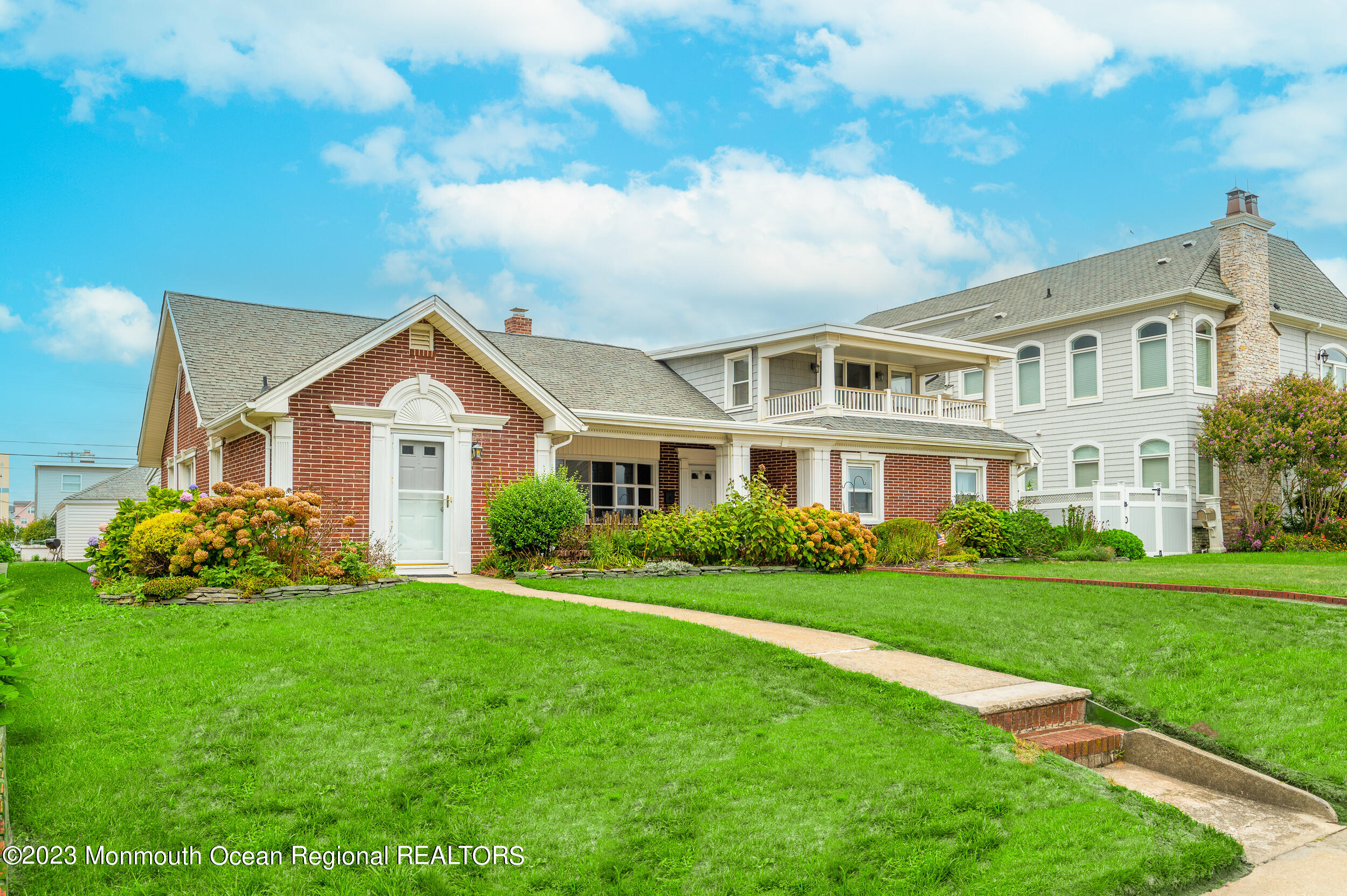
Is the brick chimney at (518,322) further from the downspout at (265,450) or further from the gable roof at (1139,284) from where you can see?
the gable roof at (1139,284)

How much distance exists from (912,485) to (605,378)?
298 inches

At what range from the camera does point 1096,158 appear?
2172 cm

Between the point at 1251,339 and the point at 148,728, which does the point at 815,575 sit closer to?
the point at 148,728

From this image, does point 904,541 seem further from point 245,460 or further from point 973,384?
point 973,384

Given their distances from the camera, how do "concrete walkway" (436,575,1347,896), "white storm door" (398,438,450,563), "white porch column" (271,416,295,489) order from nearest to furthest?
1. "concrete walkway" (436,575,1347,896)
2. "white porch column" (271,416,295,489)
3. "white storm door" (398,438,450,563)

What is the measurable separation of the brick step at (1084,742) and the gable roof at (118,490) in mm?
43046

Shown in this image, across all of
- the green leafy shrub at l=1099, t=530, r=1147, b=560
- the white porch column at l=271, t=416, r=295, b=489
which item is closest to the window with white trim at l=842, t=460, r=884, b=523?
the green leafy shrub at l=1099, t=530, r=1147, b=560

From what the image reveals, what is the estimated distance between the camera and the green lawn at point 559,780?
4.26 m

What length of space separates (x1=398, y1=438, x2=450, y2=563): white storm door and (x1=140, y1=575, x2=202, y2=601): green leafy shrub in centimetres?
383

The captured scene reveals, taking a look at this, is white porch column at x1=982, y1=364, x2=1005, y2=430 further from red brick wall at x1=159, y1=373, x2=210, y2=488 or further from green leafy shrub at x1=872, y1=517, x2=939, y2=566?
red brick wall at x1=159, y1=373, x2=210, y2=488

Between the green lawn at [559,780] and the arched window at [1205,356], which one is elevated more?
the arched window at [1205,356]

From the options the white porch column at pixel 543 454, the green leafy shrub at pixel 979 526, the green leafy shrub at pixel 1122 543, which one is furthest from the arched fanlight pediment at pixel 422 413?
the green leafy shrub at pixel 1122 543

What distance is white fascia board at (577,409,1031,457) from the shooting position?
1797 centimetres

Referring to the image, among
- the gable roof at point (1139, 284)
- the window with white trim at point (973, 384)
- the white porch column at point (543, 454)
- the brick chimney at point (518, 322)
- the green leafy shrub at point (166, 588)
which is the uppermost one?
the gable roof at point (1139, 284)
